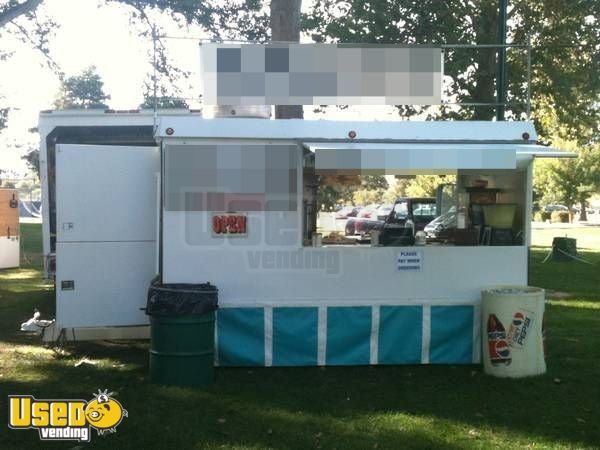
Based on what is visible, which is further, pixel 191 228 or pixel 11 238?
pixel 11 238

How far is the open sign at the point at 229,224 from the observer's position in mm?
6922

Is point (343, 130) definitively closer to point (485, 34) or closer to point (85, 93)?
point (485, 34)

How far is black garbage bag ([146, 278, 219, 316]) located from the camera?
6.15 m

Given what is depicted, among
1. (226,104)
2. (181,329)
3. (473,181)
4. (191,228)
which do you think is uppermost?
(226,104)

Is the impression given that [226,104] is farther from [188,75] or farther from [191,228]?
[188,75]

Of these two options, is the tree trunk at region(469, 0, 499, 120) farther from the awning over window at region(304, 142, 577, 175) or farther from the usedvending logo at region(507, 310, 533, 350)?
the usedvending logo at region(507, 310, 533, 350)

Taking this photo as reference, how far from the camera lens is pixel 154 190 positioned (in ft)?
25.5

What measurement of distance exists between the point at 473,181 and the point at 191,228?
11.6ft

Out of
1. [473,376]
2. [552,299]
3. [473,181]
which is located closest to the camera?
[473,376]

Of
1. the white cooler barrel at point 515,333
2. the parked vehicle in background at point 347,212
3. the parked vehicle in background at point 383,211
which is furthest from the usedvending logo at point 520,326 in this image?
the parked vehicle in background at point 383,211

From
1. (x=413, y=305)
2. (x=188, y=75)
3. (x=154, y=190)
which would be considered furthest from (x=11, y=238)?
(x=413, y=305)

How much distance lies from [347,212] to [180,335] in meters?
3.51

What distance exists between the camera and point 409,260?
708cm

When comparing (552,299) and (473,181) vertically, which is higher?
(473,181)
